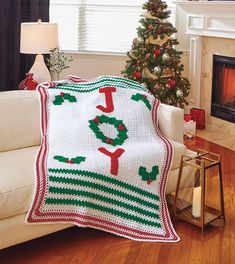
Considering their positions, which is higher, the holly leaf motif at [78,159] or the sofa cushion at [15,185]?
the holly leaf motif at [78,159]

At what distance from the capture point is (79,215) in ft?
8.07

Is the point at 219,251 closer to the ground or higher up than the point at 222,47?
closer to the ground

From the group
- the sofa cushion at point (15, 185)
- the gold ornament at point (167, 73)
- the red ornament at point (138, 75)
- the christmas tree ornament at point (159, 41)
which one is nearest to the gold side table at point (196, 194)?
the sofa cushion at point (15, 185)

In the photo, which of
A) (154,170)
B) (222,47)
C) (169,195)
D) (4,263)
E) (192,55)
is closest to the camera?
(4,263)

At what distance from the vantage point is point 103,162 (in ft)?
8.29

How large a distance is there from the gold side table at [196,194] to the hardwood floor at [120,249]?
0.07 meters

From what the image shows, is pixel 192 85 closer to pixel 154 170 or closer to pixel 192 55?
pixel 192 55

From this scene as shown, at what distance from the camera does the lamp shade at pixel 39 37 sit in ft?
13.2

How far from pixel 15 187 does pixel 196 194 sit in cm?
105

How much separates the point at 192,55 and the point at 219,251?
3226 mm

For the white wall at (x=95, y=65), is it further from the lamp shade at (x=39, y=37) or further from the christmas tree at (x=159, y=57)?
the lamp shade at (x=39, y=37)

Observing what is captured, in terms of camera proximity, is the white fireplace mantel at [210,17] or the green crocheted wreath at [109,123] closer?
the green crocheted wreath at [109,123]

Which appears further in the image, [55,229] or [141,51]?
[141,51]

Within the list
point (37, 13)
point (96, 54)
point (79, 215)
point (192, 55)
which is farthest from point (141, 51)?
point (79, 215)
